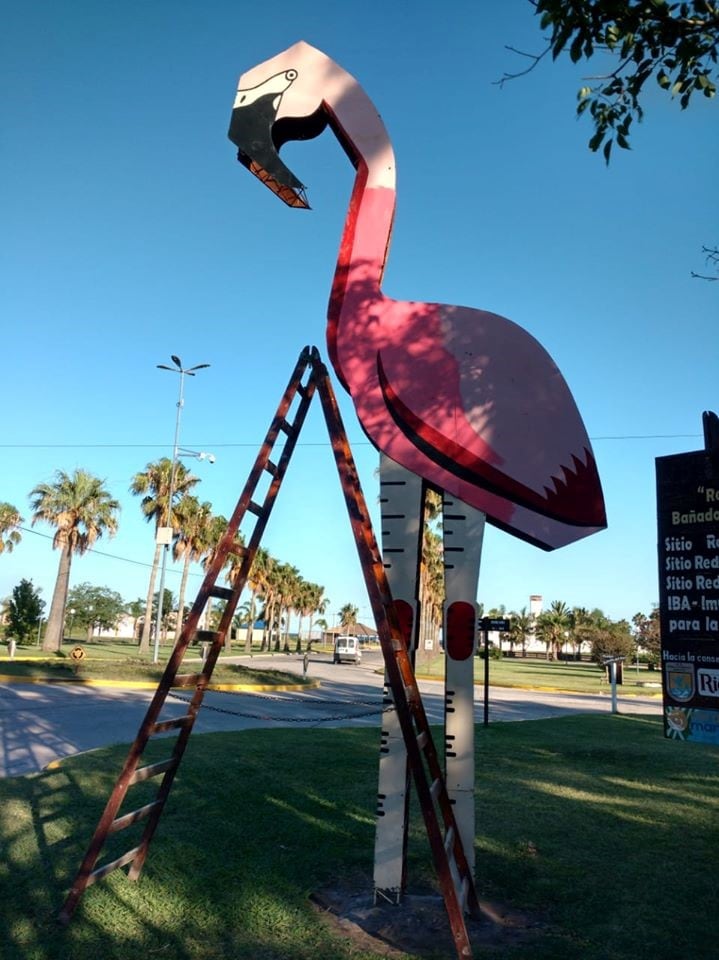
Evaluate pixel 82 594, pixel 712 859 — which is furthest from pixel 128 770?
pixel 82 594

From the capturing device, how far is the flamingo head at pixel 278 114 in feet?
18.6

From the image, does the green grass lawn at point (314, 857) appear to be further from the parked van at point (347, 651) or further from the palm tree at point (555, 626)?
the palm tree at point (555, 626)

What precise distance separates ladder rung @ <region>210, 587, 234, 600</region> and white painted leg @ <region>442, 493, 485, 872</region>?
1.60 m

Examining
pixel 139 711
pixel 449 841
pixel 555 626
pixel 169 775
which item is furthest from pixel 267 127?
pixel 555 626

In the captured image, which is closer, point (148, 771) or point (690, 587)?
point (148, 771)

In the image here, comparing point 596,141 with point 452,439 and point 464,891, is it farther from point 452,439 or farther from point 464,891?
point 464,891

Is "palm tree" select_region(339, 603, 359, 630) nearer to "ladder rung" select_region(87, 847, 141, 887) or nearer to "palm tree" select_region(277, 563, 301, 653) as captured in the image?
"palm tree" select_region(277, 563, 301, 653)

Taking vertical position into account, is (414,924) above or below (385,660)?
below

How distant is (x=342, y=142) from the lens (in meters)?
5.70

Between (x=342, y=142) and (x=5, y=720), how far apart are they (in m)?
11.7

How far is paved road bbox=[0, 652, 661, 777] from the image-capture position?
424 inches

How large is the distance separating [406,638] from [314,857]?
2.13 meters

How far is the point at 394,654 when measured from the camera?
4.34 m

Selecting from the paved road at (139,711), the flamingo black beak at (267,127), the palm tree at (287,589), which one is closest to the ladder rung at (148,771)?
the paved road at (139,711)
